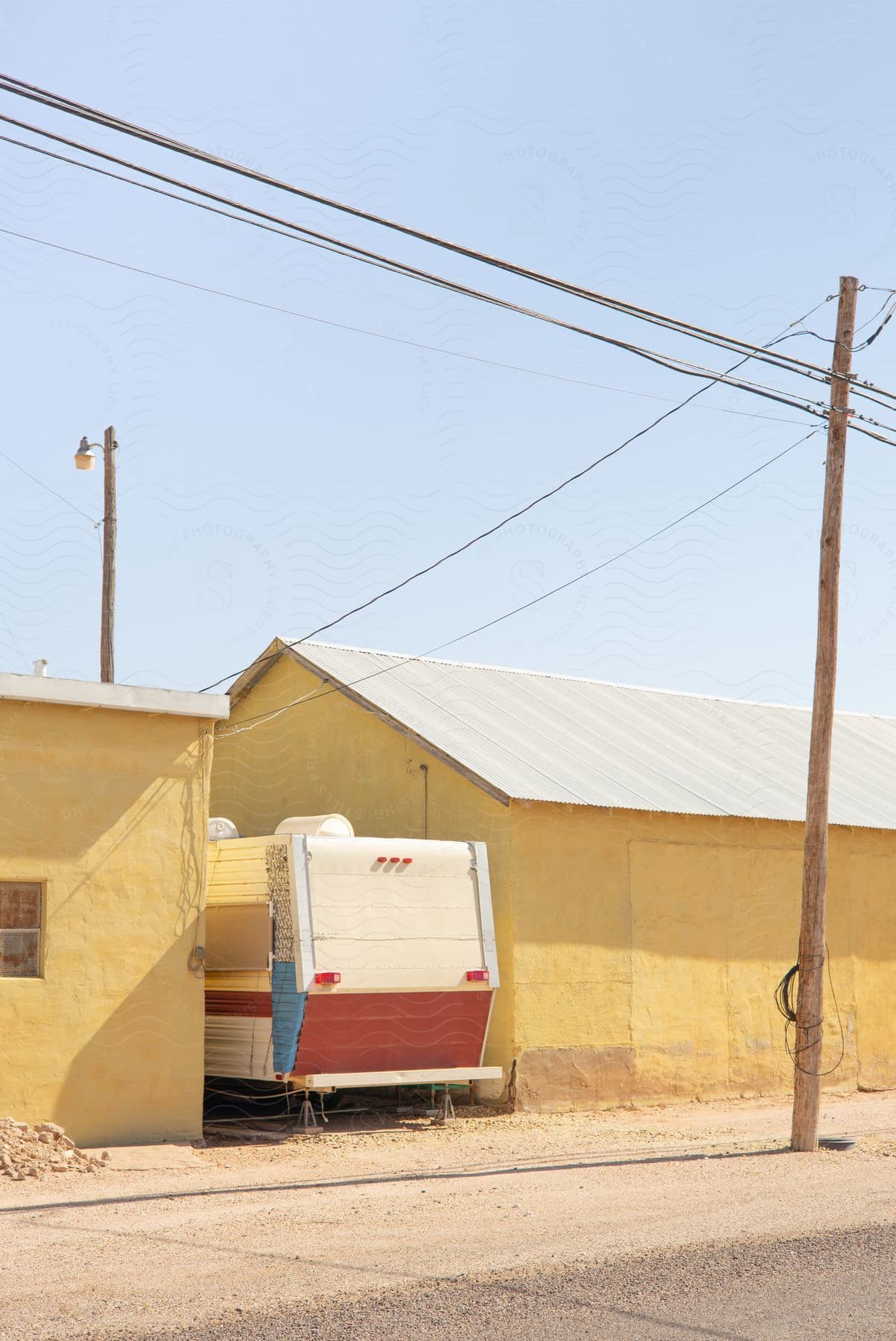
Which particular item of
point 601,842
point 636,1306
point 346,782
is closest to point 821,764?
point 601,842

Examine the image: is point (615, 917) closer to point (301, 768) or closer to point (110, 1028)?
point (301, 768)

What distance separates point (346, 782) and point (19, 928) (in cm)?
778

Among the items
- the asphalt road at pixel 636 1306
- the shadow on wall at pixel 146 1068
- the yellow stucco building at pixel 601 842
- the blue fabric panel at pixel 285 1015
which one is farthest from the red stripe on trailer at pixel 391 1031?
the asphalt road at pixel 636 1306

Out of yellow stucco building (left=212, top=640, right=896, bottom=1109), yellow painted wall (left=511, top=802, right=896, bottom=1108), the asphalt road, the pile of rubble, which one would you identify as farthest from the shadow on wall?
the asphalt road

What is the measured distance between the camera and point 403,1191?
40.1 feet

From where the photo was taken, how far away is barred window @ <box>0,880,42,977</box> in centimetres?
1407

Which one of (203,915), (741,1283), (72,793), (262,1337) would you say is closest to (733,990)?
(203,915)

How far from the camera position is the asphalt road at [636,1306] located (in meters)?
7.20

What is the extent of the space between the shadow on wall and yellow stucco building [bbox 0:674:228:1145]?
0.01 metres

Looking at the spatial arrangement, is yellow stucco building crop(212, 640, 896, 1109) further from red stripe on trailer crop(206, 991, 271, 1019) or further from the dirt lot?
red stripe on trailer crop(206, 991, 271, 1019)

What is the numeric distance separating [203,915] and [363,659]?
793 centimetres

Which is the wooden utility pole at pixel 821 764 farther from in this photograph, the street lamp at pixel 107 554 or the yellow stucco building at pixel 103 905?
the street lamp at pixel 107 554

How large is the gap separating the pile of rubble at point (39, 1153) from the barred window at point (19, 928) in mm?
1418

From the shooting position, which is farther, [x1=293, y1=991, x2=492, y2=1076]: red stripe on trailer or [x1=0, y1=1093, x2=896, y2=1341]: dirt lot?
[x1=293, y1=991, x2=492, y2=1076]: red stripe on trailer
